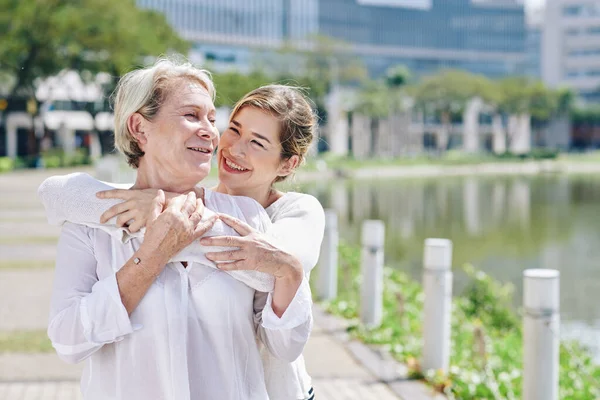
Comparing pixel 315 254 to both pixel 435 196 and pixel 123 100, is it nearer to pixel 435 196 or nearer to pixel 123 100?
pixel 123 100

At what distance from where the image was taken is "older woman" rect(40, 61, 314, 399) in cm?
223

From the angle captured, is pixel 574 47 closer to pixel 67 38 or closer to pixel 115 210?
pixel 67 38

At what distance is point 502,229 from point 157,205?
21661mm

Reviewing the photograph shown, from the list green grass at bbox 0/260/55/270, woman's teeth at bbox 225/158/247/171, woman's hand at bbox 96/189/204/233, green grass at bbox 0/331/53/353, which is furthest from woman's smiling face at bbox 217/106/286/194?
green grass at bbox 0/260/55/270

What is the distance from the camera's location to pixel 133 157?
8.19 feet

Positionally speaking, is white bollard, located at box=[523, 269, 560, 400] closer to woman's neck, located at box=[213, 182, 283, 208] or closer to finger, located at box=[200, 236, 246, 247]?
woman's neck, located at box=[213, 182, 283, 208]

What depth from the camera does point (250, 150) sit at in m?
2.60

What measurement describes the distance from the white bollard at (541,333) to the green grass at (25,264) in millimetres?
7960

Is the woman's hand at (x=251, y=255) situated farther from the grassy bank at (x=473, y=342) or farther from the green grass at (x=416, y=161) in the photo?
the green grass at (x=416, y=161)

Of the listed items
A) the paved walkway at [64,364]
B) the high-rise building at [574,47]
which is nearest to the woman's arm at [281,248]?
the paved walkway at [64,364]

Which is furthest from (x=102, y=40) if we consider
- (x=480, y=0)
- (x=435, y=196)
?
(x=480, y=0)

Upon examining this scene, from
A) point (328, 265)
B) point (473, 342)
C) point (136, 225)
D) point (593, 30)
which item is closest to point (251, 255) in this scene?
point (136, 225)

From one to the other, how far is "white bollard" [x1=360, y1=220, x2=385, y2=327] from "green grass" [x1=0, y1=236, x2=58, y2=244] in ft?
25.3

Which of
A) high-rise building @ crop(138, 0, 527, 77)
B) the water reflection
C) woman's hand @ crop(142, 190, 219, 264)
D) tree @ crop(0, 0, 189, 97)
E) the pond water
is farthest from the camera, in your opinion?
high-rise building @ crop(138, 0, 527, 77)
